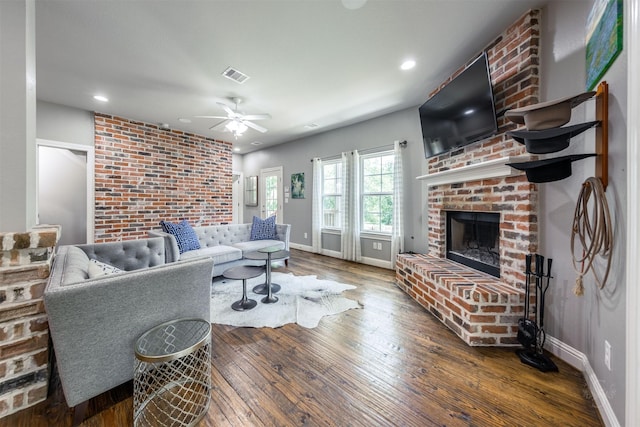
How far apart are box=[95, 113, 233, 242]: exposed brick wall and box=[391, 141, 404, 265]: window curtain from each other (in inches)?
154

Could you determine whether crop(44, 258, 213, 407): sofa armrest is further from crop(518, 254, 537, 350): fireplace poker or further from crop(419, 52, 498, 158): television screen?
crop(419, 52, 498, 158): television screen

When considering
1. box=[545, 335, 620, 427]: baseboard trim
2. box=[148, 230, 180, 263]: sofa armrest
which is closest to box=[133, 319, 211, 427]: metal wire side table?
box=[148, 230, 180, 263]: sofa armrest

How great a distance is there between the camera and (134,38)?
6.97 feet

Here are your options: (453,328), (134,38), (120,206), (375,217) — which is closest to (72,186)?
(120,206)

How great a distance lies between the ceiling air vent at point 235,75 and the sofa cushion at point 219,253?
89.9 inches

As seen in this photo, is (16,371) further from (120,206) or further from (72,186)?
(72,186)

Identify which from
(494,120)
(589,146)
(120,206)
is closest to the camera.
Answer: (589,146)

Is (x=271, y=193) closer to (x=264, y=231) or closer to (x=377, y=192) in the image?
(x=264, y=231)

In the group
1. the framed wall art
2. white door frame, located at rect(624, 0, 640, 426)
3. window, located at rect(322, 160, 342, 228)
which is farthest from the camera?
the framed wall art

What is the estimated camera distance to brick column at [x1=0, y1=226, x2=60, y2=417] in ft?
3.90

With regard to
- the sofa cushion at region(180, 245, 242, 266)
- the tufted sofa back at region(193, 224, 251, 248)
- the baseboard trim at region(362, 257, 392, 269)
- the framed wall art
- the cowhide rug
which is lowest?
the cowhide rug

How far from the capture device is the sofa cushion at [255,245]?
3671 mm

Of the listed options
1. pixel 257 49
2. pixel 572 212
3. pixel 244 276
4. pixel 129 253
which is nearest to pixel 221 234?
pixel 129 253

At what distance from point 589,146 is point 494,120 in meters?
0.72
